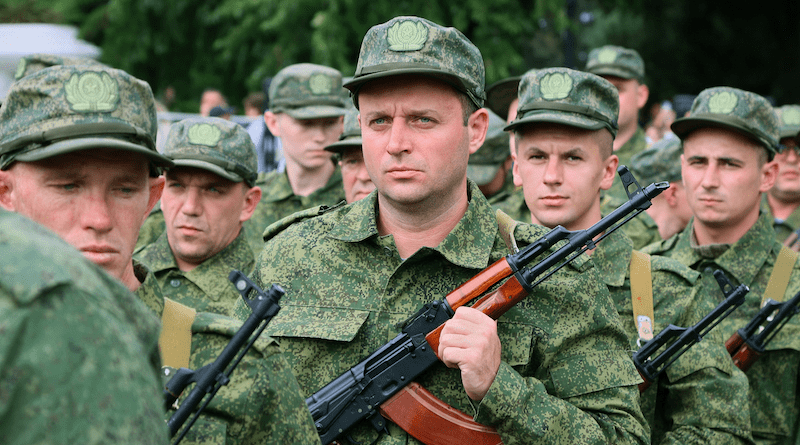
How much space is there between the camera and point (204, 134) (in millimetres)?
4762

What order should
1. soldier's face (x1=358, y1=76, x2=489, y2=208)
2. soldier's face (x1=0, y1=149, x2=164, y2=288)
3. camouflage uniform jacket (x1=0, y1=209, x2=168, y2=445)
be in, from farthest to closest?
soldier's face (x1=358, y1=76, x2=489, y2=208) < soldier's face (x1=0, y1=149, x2=164, y2=288) < camouflage uniform jacket (x1=0, y1=209, x2=168, y2=445)

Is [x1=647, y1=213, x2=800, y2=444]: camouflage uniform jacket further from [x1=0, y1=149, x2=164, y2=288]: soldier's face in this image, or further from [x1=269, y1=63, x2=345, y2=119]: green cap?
[x1=269, y1=63, x2=345, y2=119]: green cap

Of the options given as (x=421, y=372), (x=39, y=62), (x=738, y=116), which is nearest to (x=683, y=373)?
(x=421, y=372)

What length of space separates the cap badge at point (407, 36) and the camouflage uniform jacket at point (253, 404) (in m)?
1.10

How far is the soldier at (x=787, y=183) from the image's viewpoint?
22.9 feet

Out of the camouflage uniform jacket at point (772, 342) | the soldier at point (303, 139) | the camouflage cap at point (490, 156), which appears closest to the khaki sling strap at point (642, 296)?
the camouflage uniform jacket at point (772, 342)

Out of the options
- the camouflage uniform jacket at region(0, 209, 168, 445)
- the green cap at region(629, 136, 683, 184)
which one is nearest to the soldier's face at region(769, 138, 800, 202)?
the green cap at region(629, 136, 683, 184)

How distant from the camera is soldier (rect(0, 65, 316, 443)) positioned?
2.32m

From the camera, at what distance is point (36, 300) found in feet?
3.61

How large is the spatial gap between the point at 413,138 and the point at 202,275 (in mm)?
2118

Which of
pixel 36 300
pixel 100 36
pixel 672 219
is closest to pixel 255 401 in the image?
pixel 36 300

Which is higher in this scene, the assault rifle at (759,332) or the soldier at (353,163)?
the soldier at (353,163)

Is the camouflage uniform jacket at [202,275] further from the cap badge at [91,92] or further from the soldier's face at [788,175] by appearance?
the soldier's face at [788,175]

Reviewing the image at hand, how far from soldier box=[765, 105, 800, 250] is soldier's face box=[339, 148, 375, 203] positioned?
3.23 m
